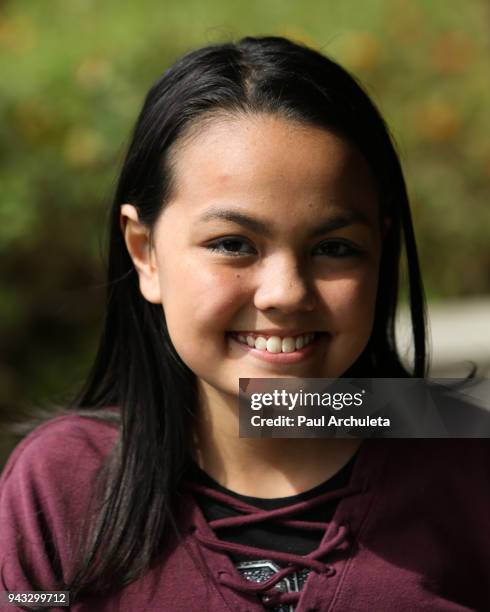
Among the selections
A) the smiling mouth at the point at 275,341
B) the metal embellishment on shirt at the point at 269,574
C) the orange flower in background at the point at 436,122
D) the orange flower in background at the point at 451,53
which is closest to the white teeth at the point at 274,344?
the smiling mouth at the point at 275,341

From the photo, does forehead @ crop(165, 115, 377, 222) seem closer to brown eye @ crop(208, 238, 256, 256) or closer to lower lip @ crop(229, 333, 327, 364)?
brown eye @ crop(208, 238, 256, 256)

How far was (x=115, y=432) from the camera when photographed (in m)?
1.68

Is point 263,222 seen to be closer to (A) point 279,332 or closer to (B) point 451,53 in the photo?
(A) point 279,332

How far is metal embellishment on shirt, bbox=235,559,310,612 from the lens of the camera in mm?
1494

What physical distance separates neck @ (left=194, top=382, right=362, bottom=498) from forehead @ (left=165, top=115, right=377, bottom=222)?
1.28ft

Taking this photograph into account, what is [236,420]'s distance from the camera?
5.29 ft

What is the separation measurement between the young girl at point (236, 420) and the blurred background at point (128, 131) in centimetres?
116

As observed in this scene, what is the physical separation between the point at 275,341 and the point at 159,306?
0.32 m

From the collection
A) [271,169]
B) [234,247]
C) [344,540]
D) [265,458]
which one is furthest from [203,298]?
[344,540]

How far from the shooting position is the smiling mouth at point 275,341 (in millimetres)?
1442

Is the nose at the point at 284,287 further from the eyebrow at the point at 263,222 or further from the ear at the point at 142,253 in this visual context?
the ear at the point at 142,253

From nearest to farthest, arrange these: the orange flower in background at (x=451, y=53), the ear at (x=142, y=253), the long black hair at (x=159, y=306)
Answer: the long black hair at (x=159, y=306)
the ear at (x=142, y=253)
the orange flower in background at (x=451, y=53)

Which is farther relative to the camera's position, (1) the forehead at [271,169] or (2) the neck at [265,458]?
(2) the neck at [265,458]

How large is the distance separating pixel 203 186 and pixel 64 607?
72cm
